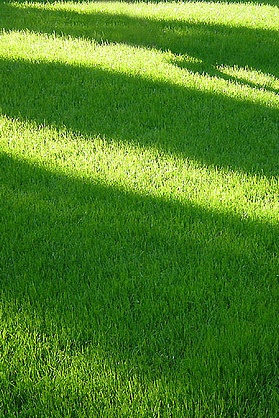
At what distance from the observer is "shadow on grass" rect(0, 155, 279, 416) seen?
9.05ft

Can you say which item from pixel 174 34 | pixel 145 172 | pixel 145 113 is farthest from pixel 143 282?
pixel 174 34

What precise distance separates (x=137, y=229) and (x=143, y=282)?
0.64 metres

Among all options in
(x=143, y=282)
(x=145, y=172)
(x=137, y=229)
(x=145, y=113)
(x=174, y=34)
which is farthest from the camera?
Answer: (x=174, y=34)

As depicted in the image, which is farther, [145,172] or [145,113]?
[145,113]

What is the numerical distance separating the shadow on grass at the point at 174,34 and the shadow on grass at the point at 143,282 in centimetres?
363

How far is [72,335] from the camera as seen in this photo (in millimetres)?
2906

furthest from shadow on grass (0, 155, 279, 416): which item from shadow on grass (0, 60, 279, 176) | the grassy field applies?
shadow on grass (0, 60, 279, 176)

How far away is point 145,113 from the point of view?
5.90 metres

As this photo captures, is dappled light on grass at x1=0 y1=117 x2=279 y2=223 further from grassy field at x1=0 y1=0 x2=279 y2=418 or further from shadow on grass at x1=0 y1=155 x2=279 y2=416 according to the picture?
shadow on grass at x1=0 y1=155 x2=279 y2=416

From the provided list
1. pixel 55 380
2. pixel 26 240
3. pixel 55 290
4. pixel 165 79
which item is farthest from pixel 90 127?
pixel 55 380

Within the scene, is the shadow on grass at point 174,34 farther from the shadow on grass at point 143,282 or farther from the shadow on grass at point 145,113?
the shadow on grass at point 143,282

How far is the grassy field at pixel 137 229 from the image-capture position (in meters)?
2.64

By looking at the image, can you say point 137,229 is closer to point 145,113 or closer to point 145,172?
point 145,172

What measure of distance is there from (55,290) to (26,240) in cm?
60
